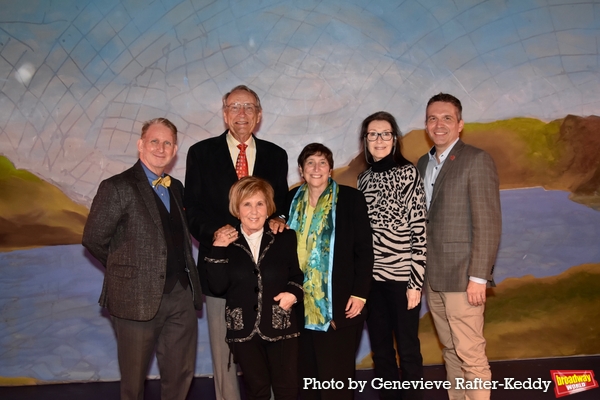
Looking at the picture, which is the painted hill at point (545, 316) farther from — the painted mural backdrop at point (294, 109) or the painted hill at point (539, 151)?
the painted hill at point (539, 151)

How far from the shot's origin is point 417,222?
2.81m

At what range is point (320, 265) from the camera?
267 cm

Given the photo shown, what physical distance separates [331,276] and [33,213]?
9.25 ft

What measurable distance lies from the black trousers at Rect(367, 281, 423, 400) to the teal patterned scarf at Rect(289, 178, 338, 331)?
1.25 feet

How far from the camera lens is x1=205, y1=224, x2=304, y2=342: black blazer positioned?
255 centimetres

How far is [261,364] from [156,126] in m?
1.36

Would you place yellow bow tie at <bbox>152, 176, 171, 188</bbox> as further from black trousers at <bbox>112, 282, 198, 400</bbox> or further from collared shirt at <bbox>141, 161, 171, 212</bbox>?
black trousers at <bbox>112, 282, 198, 400</bbox>

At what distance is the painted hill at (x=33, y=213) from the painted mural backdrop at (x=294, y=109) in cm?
1

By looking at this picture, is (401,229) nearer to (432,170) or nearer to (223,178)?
(432,170)

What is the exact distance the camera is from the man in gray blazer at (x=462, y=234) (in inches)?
111

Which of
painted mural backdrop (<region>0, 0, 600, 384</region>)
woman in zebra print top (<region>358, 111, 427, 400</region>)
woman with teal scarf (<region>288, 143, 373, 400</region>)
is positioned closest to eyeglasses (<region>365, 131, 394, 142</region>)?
woman in zebra print top (<region>358, 111, 427, 400</region>)

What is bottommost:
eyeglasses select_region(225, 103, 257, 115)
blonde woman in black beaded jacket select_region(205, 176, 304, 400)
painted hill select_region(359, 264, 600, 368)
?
painted hill select_region(359, 264, 600, 368)

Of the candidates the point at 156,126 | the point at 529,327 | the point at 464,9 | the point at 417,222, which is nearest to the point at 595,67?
the point at 464,9

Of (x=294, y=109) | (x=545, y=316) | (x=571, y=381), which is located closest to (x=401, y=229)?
(x=294, y=109)
